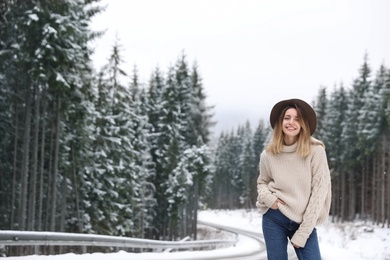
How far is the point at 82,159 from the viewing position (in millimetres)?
25484

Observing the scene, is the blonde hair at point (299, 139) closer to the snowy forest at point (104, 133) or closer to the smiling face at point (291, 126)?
the smiling face at point (291, 126)

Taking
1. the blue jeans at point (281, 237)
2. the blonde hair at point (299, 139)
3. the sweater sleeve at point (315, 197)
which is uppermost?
the blonde hair at point (299, 139)

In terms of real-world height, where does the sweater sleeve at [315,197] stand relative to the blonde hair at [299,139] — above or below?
below

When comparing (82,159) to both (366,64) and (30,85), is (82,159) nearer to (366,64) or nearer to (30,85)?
(30,85)

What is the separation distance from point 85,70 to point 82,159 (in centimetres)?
657

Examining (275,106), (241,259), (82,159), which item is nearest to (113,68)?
(82,159)

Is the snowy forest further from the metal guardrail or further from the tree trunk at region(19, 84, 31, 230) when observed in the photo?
the metal guardrail

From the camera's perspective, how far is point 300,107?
3.66m

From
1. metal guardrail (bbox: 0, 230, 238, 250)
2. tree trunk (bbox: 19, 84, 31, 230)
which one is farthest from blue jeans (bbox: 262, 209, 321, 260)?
tree trunk (bbox: 19, 84, 31, 230)

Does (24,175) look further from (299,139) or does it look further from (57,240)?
(299,139)

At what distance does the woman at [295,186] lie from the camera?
3398 mm

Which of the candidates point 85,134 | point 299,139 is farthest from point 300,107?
point 85,134

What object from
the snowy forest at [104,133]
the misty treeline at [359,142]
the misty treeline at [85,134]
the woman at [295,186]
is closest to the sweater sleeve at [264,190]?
the woman at [295,186]

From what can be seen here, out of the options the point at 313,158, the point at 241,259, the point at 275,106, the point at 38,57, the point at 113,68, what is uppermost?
the point at 113,68
